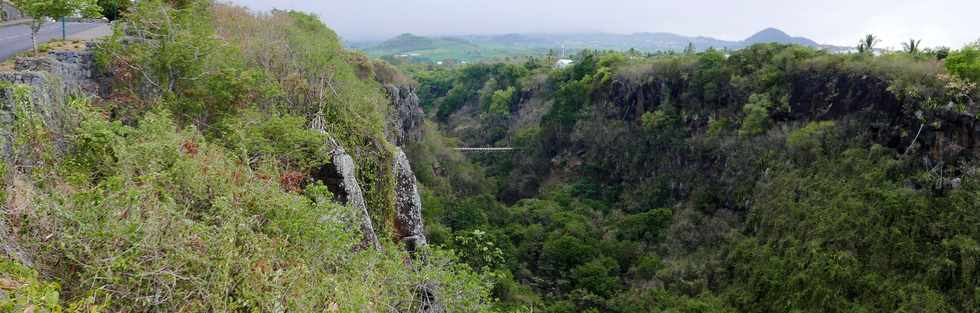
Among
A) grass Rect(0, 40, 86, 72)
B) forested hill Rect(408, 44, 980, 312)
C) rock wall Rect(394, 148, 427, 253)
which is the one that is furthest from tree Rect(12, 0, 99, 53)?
forested hill Rect(408, 44, 980, 312)

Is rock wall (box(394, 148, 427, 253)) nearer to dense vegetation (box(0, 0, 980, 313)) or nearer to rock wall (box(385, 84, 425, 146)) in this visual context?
dense vegetation (box(0, 0, 980, 313))

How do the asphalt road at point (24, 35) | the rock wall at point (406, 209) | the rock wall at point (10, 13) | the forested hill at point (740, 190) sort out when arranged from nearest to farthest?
1. the asphalt road at point (24, 35)
2. the rock wall at point (406, 209)
3. the rock wall at point (10, 13)
4. the forested hill at point (740, 190)

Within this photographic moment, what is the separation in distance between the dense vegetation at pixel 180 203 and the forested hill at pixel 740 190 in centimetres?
300

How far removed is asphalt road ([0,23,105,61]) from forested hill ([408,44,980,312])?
8.74 m

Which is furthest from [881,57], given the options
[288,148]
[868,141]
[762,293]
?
[288,148]

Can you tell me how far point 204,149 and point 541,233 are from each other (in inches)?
846

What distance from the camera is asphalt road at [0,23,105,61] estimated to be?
10375 millimetres

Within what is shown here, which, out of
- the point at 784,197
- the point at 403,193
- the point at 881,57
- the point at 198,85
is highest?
the point at 881,57

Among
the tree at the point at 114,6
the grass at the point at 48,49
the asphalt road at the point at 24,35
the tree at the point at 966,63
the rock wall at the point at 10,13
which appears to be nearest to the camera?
the grass at the point at 48,49

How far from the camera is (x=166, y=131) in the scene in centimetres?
754

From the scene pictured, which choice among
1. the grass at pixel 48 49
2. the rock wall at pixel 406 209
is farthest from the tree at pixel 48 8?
the rock wall at pixel 406 209

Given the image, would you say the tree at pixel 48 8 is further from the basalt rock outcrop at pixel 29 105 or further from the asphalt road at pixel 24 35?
the asphalt road at pixel 24 35

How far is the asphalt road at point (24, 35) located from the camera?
10375mm

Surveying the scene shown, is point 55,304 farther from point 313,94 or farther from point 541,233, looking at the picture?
point 541,233
